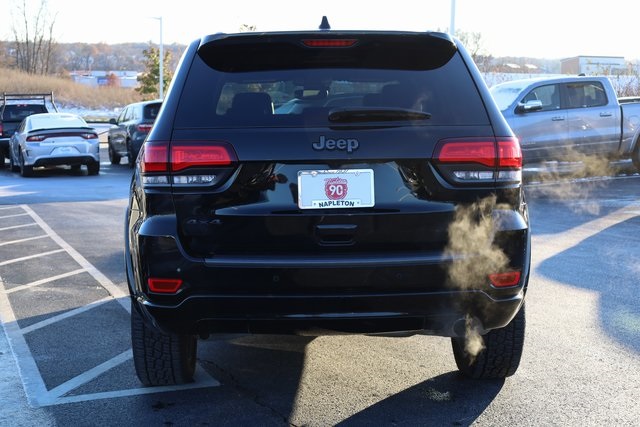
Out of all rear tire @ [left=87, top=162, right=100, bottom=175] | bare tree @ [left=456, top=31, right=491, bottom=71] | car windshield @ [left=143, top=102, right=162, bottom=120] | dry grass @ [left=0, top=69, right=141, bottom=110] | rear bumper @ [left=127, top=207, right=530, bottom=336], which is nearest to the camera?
rear bumper @ [left=127, top=207, right=530, bottom=336]

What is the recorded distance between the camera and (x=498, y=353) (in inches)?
164

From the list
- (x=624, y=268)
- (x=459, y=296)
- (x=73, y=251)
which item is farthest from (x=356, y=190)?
(x=73, y=251)

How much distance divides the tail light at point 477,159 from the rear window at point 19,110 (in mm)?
21500

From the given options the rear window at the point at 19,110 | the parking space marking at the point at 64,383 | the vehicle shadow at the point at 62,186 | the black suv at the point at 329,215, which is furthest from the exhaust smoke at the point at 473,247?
the rear window at the point at 19,110

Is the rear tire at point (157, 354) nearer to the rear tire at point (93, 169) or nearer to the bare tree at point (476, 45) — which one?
the rear tire at point (93, 169)

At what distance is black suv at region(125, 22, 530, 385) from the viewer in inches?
134

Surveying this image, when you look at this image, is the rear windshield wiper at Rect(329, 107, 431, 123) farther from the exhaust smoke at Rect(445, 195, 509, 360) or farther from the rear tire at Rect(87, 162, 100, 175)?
the rear tire at Rect(87, 162, 100, 175)

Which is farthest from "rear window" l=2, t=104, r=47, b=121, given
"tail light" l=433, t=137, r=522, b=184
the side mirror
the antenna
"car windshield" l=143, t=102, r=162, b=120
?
"tail light" l=433, t=137, r=522, b=184

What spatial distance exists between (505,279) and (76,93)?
70743 millimetres

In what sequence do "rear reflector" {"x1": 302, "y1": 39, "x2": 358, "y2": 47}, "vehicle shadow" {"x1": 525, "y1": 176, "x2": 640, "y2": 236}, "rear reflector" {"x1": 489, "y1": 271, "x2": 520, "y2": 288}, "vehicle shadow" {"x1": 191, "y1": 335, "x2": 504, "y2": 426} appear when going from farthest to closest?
1. "vehicle shadow" {"x1": 525, "y1": 176, "x2": 640, "y2": 236}
2. "vehicle shadow" {"x1": 191, "y1": 335, "x2": 504, "y2": 426}
3. "rear reflector" {"x1": 302, "y1": 39, "x2": 358, "y2": 47}
4. "rear reflector" {"x1": 489, "y1": 271, "x2": 520, "y2": 288}

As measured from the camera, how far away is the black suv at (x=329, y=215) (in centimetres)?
340

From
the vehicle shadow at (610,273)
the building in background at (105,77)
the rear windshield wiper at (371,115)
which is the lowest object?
the vehicle shadow at (610,273)

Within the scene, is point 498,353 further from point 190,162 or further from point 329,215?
point 190,162

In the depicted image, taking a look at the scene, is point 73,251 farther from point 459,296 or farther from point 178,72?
point 459,296
